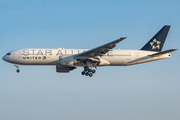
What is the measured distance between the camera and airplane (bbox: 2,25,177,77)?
47.2 m

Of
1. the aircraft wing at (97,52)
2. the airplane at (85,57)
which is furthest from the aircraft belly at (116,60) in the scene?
the aircraft wing at (97,52)

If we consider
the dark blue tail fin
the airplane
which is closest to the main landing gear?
the airplane

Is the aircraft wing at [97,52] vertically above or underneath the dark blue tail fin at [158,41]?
underneath

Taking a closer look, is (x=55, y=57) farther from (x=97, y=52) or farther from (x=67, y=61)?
(x=97, y=52)

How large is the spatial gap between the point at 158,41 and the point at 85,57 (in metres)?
13.5

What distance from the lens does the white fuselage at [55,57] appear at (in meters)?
48.1

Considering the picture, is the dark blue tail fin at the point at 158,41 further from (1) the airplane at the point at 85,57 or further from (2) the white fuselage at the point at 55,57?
(2) the white fuselage at the point at 55,57

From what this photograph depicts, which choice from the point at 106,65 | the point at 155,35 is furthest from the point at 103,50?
the point at 155,35

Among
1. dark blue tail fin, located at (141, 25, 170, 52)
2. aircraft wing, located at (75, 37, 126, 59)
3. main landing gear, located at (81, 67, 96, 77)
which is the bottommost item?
main landing gear, located at (81, 67, 96, 77)

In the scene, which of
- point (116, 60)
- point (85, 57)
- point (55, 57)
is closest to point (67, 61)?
point (55, 57)

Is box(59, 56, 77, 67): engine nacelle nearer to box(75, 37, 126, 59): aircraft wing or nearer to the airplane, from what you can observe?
the airplane

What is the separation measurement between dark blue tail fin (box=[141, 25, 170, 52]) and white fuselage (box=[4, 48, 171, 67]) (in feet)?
7.51

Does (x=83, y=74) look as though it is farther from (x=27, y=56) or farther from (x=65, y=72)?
(x=27, y=56)

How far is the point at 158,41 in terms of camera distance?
5253 cm
